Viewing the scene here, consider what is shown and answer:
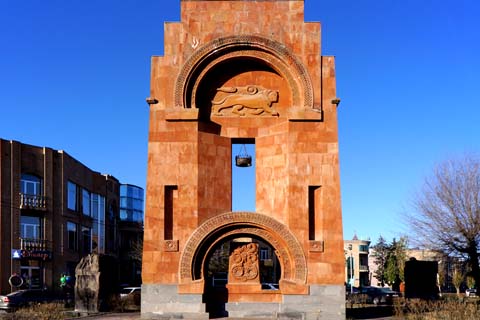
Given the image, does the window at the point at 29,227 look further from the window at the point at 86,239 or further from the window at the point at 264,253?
the window at the point at 264,253

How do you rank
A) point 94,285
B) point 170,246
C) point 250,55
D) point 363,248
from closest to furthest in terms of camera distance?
point 170,246 → point 250,55 → point 94,285 → point 363,248

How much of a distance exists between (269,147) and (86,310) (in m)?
10.8

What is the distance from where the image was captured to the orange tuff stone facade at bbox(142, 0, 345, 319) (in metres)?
21.8

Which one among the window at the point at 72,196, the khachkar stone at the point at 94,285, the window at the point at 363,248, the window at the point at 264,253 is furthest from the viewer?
the window at the point at 363,248

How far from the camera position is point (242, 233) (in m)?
22.2

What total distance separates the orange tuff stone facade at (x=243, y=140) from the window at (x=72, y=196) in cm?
3125

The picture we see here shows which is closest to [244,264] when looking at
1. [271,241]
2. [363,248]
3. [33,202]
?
[271,241]

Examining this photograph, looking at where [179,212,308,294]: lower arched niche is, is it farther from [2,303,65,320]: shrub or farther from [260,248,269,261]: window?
[260,248,269,261]: window

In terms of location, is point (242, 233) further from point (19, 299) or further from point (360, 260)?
point (360, 260)

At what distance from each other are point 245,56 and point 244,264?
753cm

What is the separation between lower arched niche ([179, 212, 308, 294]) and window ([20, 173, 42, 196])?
90.4ft

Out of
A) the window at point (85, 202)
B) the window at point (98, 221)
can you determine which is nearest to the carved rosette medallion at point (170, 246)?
the window at point (85, 202)

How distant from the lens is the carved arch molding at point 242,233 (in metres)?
21.8

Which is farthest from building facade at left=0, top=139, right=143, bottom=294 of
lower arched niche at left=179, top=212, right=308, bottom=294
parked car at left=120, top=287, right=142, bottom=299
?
lower arched niche at left=179, top=212, right=308, bottom=294
